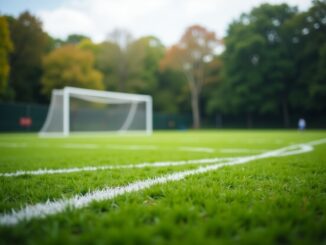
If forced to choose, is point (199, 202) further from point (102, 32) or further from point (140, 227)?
point (102, 32)

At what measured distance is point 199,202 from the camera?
197 centimetres

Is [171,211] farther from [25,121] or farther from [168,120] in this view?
[168,120]

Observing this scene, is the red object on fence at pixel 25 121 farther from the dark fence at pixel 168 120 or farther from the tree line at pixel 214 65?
the tree line at pixel 214 65

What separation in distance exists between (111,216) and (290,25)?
3367cm

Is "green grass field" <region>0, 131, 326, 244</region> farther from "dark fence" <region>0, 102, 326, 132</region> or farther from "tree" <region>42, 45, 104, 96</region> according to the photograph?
"tree" <region>42, 45, 104, 96</region>

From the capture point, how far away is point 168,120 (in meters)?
33.3

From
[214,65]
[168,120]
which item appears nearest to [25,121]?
[168,120]

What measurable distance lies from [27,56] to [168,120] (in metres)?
18.7

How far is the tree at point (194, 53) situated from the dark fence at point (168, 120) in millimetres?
3714

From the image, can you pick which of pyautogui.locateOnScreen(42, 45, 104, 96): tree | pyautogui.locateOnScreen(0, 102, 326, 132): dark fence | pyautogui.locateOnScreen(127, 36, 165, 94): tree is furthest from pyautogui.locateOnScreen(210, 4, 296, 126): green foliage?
pyautogui.locateOnScreen(42, 45, 104, 96): tree

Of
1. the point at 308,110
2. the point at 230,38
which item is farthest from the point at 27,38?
the point at 308,110

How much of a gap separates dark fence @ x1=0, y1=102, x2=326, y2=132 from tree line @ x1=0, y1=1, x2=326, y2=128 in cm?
86

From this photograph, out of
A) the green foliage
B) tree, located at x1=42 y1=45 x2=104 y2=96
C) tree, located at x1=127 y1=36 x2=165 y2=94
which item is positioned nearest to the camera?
tree, located at x1=42 y1=45 x2=104 y2=96

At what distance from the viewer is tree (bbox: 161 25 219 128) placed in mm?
32719
